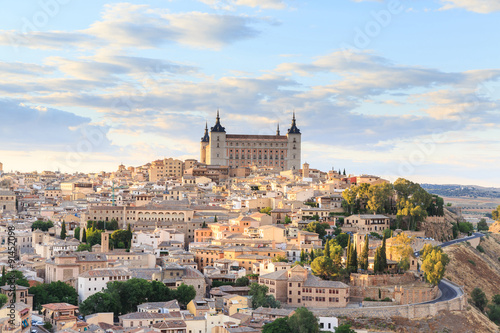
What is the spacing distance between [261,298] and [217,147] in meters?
69.7

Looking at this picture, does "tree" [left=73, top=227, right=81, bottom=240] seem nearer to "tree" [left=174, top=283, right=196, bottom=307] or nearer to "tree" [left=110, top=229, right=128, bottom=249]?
"tree" [left=110, top=229, right=128, bottom=249]

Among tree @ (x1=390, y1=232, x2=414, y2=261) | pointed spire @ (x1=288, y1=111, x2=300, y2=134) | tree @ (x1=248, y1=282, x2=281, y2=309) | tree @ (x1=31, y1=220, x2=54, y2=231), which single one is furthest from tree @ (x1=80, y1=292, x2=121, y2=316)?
pointed spire @ (x1=288, y1=111, x2=300, y2=134)

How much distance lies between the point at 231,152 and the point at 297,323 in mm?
Answer: 74420

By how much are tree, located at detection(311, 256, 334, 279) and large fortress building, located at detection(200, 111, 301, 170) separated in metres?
64.8

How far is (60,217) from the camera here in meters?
66.8

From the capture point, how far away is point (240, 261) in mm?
49781

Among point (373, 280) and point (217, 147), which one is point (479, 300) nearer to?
point (373, 280)

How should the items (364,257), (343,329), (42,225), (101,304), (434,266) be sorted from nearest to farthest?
(343,329), (101,304), (434,266), (364,257), (42,225)

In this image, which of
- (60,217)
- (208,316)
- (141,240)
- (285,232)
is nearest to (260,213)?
(285,232)

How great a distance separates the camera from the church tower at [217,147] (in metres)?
111

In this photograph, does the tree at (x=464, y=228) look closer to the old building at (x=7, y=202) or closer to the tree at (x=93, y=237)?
the tree at (x=93, y=237)

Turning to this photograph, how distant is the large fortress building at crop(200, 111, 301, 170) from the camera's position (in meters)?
111

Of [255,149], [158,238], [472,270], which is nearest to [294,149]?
[255,149]

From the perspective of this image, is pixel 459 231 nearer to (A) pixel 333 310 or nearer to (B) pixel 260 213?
(B) pixel 260 213
